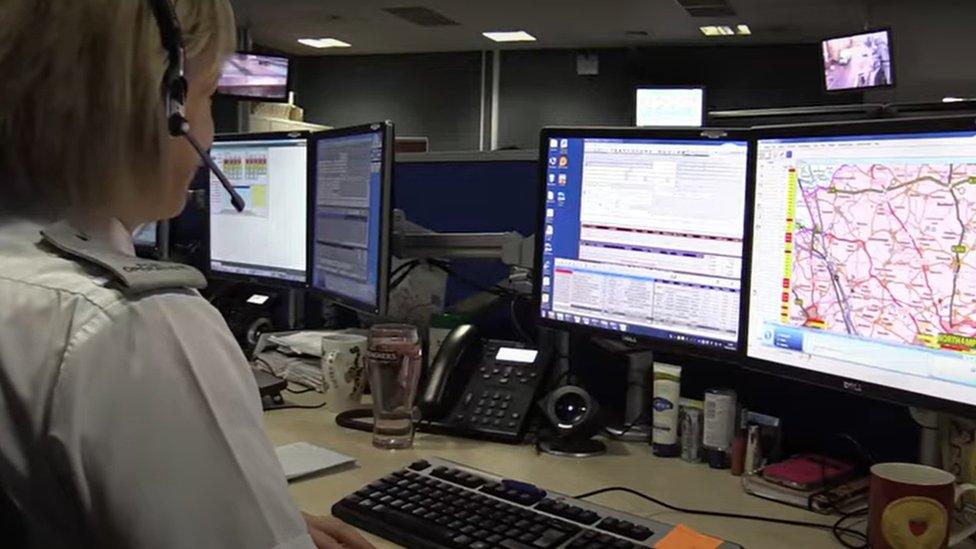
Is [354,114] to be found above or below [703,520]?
above

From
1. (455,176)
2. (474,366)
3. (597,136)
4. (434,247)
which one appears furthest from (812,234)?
(455,176)

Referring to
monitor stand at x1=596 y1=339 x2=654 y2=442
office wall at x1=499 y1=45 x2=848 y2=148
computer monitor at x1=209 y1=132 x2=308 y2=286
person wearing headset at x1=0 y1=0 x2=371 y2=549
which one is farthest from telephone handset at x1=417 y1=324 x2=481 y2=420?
office wall at x1=499 y1=45 x2=848 y2=148

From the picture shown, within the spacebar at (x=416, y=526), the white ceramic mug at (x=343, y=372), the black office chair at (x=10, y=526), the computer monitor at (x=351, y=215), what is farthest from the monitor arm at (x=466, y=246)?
the black office chair at (x=10, y=526)

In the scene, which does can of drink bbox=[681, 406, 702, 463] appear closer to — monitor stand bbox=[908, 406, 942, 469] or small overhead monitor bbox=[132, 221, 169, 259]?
monitor stand bbox=[908, 406, 942, 469]

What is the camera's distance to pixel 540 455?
1445mm

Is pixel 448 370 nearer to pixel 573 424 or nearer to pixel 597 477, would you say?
pixel 573 424

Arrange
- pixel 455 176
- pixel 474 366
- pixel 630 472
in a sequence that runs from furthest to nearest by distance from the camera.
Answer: pixel 455 176 < pixel 474 366 < pixel 630 472

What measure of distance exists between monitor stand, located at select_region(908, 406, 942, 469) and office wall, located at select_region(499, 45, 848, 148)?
759cm

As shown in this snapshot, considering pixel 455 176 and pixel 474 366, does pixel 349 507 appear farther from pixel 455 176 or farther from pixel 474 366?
pixel 455 176

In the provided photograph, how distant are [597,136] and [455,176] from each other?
0.56 metres

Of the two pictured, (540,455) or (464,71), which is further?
(464,71)

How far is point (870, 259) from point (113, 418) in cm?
90

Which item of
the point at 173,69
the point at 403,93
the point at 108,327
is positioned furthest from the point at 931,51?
the point at 108,327

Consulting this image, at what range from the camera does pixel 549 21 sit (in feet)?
28.0
